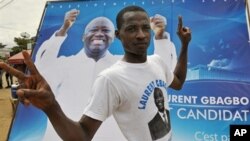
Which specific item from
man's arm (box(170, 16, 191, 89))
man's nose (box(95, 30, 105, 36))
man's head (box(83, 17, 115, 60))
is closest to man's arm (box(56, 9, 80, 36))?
man's head (box(83, 17, 115, 60))

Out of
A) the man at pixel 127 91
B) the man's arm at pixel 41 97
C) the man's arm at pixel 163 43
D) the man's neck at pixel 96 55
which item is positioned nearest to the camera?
the man's arm at pixel 41 97

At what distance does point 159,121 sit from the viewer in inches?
56.6

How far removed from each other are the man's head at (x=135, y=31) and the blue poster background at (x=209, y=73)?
214cm

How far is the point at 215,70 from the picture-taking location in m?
3.52

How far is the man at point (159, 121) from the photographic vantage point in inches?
55.6

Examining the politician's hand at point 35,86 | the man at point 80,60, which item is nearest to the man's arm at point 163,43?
the man at point 80,60

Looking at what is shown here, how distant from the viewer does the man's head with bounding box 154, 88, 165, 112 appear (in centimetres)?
142

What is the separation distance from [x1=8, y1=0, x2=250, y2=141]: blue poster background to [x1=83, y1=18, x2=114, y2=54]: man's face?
115 millimetres

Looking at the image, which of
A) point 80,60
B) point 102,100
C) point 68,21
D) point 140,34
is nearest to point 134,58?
point 140,34

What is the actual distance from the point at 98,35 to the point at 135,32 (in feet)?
8.77

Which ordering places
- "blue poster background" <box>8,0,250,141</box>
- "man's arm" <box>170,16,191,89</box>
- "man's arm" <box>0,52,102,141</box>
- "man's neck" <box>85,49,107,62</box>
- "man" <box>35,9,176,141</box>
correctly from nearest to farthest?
1. "man's arm" <box>0,52,102,141</box>
2. "man's arm" <box>170,16,191,89</box>
3. "blue poster background" <box>8,0,250,141</box>
4. "man" <box>35,9,176,141</box>
5. "man's neck" <box>85,49,107,62</box>

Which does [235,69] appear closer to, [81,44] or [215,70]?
[215,70]

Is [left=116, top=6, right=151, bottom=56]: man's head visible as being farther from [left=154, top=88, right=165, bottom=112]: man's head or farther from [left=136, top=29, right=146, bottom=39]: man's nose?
[left=154, top=88, right=165, bottom=112]: man's head

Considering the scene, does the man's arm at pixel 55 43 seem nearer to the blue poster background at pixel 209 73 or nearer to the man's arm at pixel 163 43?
the blue poster background at pixel 209 73
